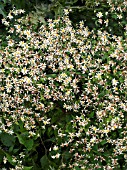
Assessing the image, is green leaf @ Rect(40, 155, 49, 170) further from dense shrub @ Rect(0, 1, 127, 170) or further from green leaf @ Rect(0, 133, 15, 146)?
green leaf @ Rect(0, 133, 15, 146)

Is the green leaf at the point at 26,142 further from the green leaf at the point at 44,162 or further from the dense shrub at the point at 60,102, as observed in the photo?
the green leaf at the point at 44,162

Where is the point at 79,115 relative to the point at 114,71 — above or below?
below

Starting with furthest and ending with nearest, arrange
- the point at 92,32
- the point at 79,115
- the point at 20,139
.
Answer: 1. the point at 92,32
2. the point at 79,115
3. the point at 20,139

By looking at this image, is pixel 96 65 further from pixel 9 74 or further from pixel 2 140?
pixel 2 140

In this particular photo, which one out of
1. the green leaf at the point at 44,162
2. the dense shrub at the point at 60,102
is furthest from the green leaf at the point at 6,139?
the green leaf at the point at 44,162

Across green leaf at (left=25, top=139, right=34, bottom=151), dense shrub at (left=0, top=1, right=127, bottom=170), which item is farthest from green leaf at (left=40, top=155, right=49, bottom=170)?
green leaf at (left=25, top=139, right=34, bottom=151)

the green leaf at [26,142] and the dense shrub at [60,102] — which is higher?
the dense shrub at [60,102]


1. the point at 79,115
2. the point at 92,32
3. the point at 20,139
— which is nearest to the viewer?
the point at 20,139

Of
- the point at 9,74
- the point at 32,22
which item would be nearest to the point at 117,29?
the point at 32,22
